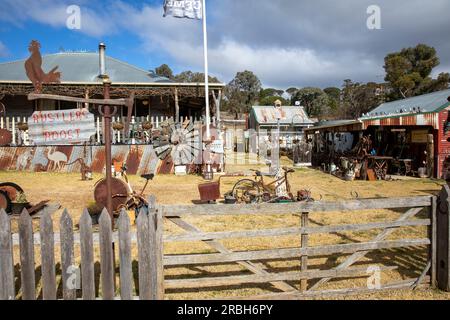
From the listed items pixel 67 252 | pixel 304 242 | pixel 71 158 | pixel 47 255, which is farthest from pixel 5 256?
pixel 71 158

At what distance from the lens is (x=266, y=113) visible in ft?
108

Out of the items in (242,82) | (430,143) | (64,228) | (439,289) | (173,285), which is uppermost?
(242,82)

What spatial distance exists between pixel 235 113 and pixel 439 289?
59.7 meters

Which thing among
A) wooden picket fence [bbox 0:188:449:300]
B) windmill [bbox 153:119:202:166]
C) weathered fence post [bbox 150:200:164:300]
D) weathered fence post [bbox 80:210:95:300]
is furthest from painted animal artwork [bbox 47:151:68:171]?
weathered fence post [bbox 150:200:164:300]

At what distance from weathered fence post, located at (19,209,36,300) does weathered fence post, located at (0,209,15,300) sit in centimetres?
12

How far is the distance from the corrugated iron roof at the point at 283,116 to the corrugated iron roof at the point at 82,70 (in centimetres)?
1507

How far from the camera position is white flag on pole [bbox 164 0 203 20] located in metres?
13.2

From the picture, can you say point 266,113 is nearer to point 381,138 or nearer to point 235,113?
point 381,138

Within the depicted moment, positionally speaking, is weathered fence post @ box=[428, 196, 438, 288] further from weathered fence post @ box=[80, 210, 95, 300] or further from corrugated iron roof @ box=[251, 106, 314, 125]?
corrugated iron roof @ box=[251, 106, 314, 125]

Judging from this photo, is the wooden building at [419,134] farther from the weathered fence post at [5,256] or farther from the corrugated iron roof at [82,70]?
the weathered fence post at [5,256]

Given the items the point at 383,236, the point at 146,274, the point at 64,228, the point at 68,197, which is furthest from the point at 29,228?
the point at 68,197

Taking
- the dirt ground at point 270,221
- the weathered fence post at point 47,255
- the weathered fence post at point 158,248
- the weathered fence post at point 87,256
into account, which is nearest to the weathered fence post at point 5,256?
the weathered fence post at point 47,255

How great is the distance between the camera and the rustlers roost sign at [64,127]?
3.43 metres

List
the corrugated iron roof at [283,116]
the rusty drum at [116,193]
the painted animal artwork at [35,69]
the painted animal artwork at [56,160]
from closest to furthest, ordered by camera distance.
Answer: the painted animal artwork at [35,69] < the rusty drum at [116,193] < the painted animal artwork at [56,160] < the corrugated iron roof at [283,116]
